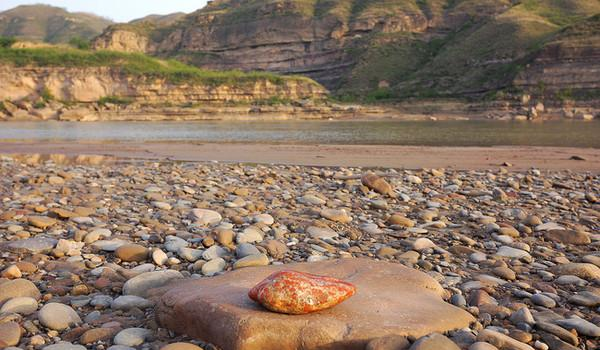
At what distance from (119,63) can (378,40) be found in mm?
61010

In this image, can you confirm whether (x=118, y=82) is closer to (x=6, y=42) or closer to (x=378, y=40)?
(x=6, y=42)

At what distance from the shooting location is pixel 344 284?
269 cm

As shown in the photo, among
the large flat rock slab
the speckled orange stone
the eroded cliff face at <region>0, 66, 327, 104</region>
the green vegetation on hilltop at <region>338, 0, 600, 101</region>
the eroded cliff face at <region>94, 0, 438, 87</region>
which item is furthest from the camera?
the eroded cliff face at <region>94, 0, 438, 87</region>

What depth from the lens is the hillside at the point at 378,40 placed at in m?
78.4

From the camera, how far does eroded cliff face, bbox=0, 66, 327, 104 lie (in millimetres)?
70438

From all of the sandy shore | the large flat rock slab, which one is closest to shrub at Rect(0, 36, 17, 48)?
the sandy shore

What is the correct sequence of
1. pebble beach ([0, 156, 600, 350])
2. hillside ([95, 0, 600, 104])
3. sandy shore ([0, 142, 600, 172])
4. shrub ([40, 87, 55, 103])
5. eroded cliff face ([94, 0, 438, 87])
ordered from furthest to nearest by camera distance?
eroded cliff face ([94, 0, 438, 87]) → hillside ([95, 0, 600, 104]) → shrub ([40, 87, 55, 103]) → sandy shore ([0, 142, 600, 172]) → pebble beach ([0, 156, 600, 350])

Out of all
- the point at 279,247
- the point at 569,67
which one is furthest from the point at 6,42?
the point at 279,247

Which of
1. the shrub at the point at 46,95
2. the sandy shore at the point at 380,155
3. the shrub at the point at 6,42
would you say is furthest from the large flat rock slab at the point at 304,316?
the shrub at the point at 6,42

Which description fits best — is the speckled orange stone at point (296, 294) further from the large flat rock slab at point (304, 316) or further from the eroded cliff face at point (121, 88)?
the eroded cliff face at point (121, 88)

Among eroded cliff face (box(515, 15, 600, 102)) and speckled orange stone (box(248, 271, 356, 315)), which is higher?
eroded cliff face (box(515, 15, 600, 102))

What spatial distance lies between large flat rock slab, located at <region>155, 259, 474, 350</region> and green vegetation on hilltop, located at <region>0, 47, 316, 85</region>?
80.0m

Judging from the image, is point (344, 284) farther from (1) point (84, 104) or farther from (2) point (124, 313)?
(1) point (84, 104)

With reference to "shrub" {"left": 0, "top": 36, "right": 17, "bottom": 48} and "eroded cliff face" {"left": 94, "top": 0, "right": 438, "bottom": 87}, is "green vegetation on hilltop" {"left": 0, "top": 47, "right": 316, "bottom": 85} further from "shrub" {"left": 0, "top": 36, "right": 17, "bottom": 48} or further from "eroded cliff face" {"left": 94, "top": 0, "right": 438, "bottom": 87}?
"eroded cliff face" {"left": 94, "top": 0, "right": 438, "bottom": 87}
